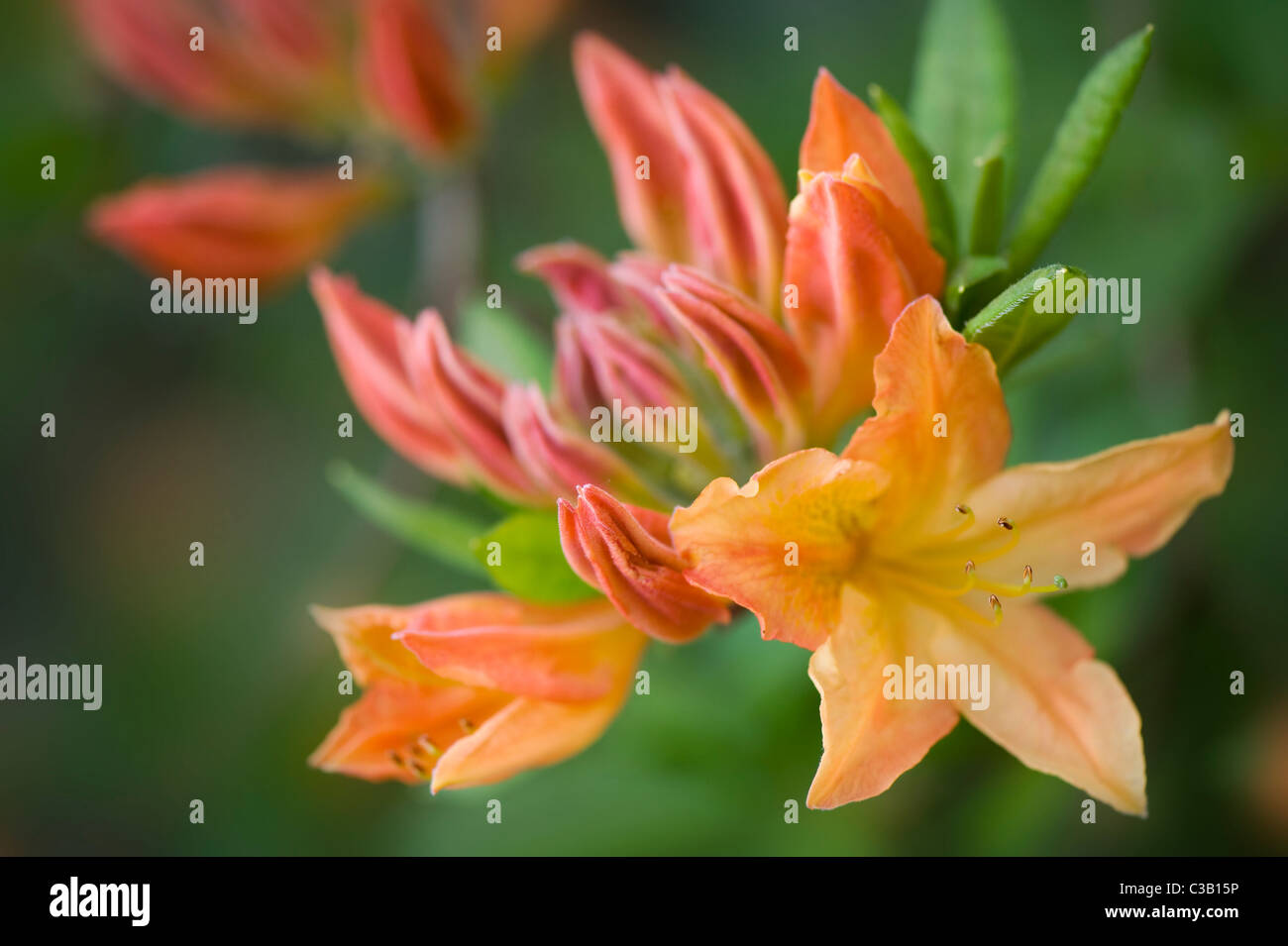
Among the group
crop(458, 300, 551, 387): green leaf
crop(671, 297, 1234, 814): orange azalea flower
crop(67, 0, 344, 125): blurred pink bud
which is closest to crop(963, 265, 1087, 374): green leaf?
crop(671, 297, 1234, 814): orange azalea flower

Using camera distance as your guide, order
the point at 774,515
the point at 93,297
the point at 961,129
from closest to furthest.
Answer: the point at 774,515, the point at 961,129, the point at 93,297

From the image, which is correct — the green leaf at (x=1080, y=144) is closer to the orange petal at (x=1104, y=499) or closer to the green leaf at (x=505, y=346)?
the orange petal at (x=1104, y=499)

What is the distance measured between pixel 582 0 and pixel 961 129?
1.48 meters

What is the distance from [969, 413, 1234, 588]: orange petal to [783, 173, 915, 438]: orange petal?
162 mm

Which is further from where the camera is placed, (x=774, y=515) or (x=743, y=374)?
(x=743, y=374)

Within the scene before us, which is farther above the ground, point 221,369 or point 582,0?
point 582,0

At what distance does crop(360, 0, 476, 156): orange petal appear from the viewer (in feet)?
5.85

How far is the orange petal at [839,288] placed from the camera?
0.97 metres

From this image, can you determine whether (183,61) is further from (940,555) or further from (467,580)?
(940,555)

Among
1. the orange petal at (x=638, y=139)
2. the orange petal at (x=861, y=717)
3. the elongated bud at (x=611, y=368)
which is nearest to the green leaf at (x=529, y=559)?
the elongated bud at (x=611, y=368)

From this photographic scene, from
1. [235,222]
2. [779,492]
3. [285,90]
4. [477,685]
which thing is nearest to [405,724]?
[477,685]

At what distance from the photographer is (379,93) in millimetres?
1893
